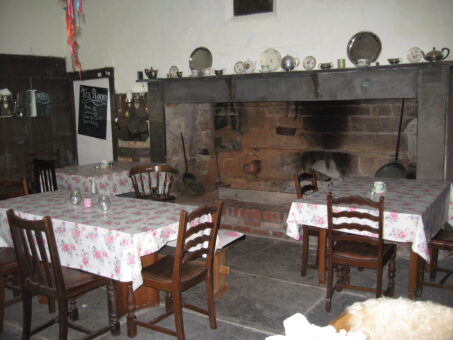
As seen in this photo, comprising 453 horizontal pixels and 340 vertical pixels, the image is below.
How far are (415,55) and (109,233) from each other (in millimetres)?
3255

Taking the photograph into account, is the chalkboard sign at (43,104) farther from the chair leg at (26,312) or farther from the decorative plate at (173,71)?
the chair leg at (26,312)

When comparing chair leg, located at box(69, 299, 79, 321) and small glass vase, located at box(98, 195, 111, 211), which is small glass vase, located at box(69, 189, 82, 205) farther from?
chair leg, located at box(69, 299, 79, 321)

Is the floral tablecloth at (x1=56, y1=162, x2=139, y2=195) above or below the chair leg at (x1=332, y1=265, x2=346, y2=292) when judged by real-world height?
above

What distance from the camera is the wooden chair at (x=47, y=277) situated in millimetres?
2717

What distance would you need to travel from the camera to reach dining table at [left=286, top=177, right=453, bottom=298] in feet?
10.4

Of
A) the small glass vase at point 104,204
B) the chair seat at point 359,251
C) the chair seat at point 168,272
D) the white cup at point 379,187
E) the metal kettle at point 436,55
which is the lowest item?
the chair seat at point 168,272

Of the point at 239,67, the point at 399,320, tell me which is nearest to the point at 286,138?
the point at 239,67

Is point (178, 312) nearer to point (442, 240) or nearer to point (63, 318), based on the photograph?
point (63, 318)

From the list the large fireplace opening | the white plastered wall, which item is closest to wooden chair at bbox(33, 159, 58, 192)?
the large fireplace opening

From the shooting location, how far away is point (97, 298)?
12.0ft

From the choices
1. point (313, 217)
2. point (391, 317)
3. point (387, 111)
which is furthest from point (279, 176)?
point (391, 317)

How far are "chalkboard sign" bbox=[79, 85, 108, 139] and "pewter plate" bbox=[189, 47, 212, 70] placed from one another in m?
1.60

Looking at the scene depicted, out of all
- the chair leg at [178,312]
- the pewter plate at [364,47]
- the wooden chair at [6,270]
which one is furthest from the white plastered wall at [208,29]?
the wooden chair at [6,270]

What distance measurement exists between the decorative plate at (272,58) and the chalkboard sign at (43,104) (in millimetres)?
3452
